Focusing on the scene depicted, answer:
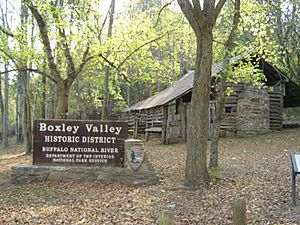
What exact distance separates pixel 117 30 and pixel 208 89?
7232 millimetres

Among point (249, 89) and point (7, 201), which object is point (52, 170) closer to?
point (7, 201)

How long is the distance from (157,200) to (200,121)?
2.06 metres

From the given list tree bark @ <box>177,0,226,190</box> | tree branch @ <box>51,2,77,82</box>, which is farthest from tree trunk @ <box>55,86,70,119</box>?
tree bark @ <box>177,0,226,190</box>

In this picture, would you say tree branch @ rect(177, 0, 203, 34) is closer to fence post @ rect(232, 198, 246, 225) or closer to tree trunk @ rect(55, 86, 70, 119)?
fence post @ rect(232, 198, 246, 225)

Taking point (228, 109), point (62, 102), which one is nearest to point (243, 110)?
point (228, 109)

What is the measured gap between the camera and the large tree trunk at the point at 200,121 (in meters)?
7.59

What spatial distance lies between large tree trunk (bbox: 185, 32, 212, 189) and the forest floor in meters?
0.43

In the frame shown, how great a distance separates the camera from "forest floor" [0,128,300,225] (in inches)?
231

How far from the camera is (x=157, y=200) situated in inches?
279

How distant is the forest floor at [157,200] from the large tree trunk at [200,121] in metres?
0.43

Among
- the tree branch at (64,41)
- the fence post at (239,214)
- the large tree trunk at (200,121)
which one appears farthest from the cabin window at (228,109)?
the fence post at (239,214)

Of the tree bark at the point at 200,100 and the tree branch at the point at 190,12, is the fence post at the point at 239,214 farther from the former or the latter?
the tree branch at the point at 190,12

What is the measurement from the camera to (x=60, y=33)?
1311 cm

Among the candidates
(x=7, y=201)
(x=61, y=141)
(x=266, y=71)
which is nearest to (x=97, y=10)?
(x=61, y=141)
